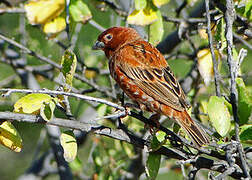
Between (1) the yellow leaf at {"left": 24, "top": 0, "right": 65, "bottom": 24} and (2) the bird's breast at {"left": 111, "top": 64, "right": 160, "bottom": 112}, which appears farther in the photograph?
(2) the bird's breast at {"left": 111, "top": 64, "right": 160, "bottom": 112}

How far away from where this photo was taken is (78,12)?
3988 mm

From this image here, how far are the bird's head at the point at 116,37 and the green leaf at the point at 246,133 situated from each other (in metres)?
2.29

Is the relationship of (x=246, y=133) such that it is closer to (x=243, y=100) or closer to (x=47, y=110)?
(x=243, y=100)

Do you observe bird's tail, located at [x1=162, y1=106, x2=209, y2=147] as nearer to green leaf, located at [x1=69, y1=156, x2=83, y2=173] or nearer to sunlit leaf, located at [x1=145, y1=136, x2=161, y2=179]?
sunlit leaf, located at [x1=145, y1=136, x2=161, y2=179]

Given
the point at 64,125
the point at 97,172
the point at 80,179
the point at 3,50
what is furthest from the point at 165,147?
the point at 3,50

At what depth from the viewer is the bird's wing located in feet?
14.5

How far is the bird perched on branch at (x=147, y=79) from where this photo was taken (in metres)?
4.29

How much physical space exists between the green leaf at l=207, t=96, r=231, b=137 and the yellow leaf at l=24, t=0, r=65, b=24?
1513 millimetres

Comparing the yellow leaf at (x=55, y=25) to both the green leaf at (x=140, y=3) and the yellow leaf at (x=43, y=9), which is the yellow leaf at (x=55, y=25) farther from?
the green leaf at (x=140, y=3)

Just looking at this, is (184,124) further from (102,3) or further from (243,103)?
(102,3)

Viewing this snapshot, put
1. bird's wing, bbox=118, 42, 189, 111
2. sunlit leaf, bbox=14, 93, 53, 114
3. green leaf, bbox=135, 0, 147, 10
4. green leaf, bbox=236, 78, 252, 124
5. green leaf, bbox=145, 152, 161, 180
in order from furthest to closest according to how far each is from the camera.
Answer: bird's wing, bbox=118, 42, 189, 111 < green leaf, bbox=135, 0, 147, 10 < green leaf, bbox=145, 152, 161, 180 < green leaf, bbox=236, 78, 252, 124 < sunlit leaf, bbox=14, 93, 53, 114

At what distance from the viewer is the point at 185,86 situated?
18.6 ft

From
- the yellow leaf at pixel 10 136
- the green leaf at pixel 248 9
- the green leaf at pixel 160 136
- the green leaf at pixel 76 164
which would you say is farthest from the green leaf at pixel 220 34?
the green leaf at pixel 76 164

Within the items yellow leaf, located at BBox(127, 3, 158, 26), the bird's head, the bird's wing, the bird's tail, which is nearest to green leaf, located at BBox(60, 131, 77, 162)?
the bird's tail
